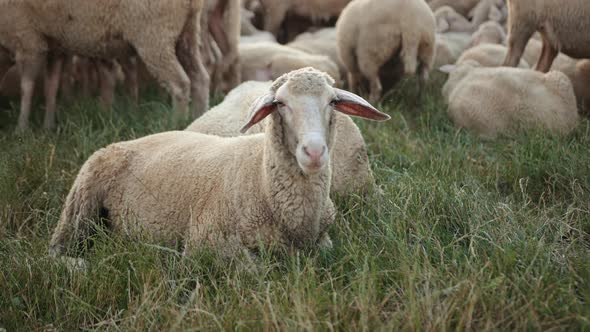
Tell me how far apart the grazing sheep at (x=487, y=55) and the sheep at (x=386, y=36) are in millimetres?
763

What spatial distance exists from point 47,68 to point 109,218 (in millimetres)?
2841

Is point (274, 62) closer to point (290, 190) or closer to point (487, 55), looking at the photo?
point (487, 55)

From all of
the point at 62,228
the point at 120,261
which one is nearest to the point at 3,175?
the point at 62,228

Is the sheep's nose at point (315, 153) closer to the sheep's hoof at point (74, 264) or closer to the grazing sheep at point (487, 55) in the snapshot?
the sheep's hoof at point (74, 264)

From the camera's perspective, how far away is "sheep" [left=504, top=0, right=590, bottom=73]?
18.9 feet

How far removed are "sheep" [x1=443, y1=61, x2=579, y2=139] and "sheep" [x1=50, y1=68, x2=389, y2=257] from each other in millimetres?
2595

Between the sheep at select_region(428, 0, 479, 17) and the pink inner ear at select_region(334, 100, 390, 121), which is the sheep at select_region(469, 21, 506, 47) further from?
the pink inner ear at select_region(334, 100, 390, 121)

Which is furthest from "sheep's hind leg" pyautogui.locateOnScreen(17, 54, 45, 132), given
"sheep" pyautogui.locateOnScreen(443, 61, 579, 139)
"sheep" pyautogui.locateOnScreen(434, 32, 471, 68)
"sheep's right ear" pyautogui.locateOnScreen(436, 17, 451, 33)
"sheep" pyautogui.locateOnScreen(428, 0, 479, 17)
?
"sheep" pyautogui.locateOnScreen(428, 0, 479, 17)

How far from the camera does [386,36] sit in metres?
6.33

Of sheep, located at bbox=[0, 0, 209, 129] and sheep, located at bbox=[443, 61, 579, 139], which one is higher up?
sheep, located at bbox=[0, 0, 209, 129]

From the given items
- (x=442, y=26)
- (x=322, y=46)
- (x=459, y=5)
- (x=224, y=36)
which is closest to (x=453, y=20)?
(x=442, y=26)

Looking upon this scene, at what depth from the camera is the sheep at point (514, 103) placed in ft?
17.7

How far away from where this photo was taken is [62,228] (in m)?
3.83

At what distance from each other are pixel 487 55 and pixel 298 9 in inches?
133
